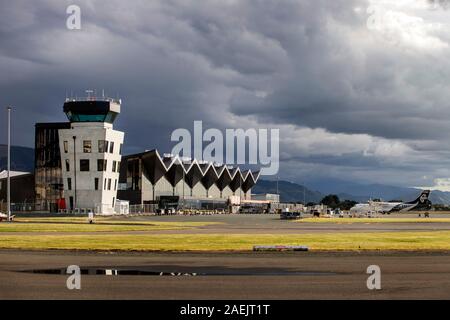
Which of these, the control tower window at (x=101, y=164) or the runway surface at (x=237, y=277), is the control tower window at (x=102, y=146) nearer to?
the control tower window at (x=101, y=164)

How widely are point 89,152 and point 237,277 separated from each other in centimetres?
10620

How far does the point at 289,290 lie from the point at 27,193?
151 m

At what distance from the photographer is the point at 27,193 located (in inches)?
6289

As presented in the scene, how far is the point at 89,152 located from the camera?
123625mm

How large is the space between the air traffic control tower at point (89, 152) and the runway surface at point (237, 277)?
306 feet

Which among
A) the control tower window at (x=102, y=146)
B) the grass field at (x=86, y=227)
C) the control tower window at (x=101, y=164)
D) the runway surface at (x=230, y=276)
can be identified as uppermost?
the control tower window at (x=102, y=146)

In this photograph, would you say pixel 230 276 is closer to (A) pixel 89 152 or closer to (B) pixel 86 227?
(B) pixel 86 227

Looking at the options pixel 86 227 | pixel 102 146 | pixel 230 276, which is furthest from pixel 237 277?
pixel 102 146

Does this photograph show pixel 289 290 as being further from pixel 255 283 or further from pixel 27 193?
pixel 27 193

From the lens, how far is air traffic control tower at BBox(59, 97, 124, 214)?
12306 centimetres

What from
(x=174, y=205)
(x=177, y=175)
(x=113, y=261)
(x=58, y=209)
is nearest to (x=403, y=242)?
(x=113, y=261)

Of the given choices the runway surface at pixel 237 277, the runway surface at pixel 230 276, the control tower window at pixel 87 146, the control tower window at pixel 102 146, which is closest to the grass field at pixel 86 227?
the runway surface at pixel 230 276

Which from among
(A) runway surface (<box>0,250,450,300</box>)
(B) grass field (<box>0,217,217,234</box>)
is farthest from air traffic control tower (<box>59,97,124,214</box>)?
(A) runway surface (<box>0,250,450,300</box>)

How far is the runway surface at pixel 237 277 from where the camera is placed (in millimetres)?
17297
